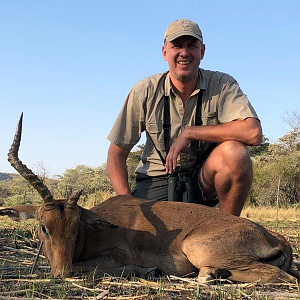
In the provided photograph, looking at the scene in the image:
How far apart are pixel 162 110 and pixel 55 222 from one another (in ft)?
8.94

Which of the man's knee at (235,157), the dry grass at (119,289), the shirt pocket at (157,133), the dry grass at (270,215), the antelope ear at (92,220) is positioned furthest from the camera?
the dry grass at (270,215)

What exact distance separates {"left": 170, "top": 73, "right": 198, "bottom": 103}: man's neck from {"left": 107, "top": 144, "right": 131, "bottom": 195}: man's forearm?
42.8 inches

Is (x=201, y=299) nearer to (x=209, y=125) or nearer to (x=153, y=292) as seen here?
(x=153, y=292)

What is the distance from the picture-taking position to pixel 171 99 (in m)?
6.58

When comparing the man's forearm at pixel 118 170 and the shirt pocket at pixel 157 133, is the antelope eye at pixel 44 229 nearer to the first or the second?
the man's forearm at pixel 118 170

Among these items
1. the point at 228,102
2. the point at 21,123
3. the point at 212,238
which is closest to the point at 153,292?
the point at 212,238

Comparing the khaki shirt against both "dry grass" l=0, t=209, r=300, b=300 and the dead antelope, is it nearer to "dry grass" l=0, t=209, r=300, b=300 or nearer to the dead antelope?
the dead antelope

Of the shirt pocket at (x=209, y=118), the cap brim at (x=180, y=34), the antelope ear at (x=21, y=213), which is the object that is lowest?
the antelope ear at (x=21, y=213)

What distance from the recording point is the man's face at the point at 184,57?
636cm

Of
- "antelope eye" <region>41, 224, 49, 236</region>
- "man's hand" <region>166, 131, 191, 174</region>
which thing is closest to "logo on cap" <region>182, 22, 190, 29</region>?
"man's hand" <region>166, 131, 191, 174</region>

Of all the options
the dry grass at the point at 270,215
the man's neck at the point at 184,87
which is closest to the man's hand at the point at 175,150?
the man's neck at the point at 184,87

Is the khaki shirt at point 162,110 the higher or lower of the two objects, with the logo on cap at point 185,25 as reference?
lower

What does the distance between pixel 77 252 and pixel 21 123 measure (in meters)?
1.32

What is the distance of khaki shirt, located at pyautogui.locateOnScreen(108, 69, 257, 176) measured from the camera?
6.40m
